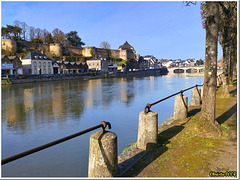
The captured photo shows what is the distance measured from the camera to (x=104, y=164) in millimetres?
3543

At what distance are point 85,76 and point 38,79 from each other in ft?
57.7

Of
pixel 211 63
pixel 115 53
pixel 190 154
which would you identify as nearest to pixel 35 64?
pixel 115 53

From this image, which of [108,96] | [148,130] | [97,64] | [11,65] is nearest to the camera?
[148,130]

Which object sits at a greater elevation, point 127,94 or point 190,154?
point 190,154

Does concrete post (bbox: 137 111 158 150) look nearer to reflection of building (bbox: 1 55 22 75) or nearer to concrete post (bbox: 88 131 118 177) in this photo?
concrete post (bbox: 88 131 118 177)

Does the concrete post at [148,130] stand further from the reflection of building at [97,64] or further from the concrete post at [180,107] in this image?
the reflection of building at [97,64]

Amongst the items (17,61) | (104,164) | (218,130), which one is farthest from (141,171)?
(17,61)

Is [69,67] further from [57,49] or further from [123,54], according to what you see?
[123,54]

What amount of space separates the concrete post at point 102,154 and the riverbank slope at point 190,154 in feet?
1.74

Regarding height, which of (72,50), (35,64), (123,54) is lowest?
(35,64)

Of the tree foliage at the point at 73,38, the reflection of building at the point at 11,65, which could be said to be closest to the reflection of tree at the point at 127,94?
the reflection of building at the point at 11,65

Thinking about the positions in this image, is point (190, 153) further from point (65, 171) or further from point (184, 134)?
point (65, 171)

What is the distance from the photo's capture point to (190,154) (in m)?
4.61

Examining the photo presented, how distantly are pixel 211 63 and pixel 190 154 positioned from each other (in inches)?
118
